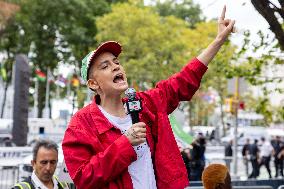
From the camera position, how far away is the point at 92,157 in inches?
116

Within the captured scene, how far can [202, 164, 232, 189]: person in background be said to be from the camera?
179 inches

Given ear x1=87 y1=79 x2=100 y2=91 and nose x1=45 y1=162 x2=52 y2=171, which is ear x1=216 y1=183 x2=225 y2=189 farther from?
ear x1=87 y1=79 x2=100 y2=91

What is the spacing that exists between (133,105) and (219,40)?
79 cm

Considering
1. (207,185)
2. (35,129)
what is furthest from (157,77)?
(207,185)

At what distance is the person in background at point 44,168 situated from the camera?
435cm

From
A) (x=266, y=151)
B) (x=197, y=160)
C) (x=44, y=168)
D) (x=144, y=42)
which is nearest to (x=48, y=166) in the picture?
(x=44, y=168)

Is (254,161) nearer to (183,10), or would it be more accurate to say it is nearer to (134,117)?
(134,117)

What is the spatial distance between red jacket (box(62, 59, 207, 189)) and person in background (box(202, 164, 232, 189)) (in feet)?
4.25

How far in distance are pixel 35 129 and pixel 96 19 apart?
7614mm

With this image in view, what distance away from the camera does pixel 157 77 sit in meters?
42.1

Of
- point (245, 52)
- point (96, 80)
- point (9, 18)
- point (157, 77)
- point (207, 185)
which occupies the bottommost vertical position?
point (207, 185)

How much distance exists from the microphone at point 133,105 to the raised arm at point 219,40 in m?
0.63

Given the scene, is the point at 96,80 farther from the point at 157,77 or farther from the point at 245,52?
the point at 157,77

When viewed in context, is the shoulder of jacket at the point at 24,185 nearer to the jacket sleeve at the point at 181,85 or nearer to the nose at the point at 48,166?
the nose at the point at 48,166
